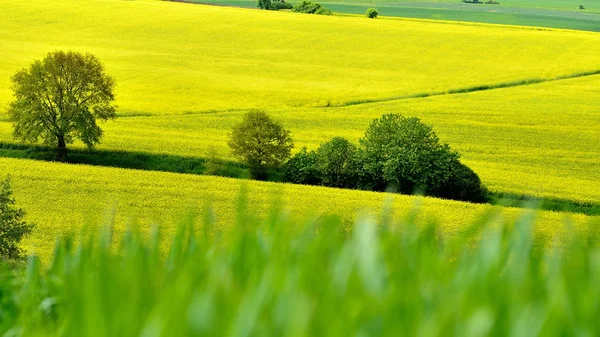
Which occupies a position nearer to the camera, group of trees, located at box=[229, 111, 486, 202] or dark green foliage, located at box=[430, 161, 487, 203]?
dark green foliage, located at box=[430, 161, 487, 203]

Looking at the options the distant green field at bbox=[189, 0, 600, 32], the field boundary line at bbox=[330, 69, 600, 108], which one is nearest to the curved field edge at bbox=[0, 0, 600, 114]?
the field boundary line at bbox=[330, 69, 600, 108]

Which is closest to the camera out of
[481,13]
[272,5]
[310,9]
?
[310,9]

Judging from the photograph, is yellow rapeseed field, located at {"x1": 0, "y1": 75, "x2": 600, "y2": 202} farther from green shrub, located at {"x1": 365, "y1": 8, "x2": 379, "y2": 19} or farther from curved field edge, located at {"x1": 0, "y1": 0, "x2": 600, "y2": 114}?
green shrub, located at {"x1": 365, "y1": 8, "x2": 379, "y2": 19}

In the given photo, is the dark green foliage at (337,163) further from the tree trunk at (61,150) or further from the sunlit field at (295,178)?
the tree trunk at (61,150)

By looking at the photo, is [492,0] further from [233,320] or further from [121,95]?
[233,320]

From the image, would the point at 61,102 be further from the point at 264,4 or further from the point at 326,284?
the point at 264,4

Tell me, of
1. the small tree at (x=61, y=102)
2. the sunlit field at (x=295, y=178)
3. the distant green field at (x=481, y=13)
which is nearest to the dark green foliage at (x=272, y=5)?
the distant green field at (x=481, y=13)

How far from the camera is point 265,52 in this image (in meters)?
64.8

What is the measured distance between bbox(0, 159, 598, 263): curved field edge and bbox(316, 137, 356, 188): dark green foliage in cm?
267

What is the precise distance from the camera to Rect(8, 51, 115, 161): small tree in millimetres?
38344

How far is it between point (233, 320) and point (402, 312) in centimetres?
17

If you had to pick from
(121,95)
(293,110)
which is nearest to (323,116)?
(293,110)

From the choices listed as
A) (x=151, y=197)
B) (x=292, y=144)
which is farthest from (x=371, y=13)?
(x=151, y=197)

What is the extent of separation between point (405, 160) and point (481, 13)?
224 ft
